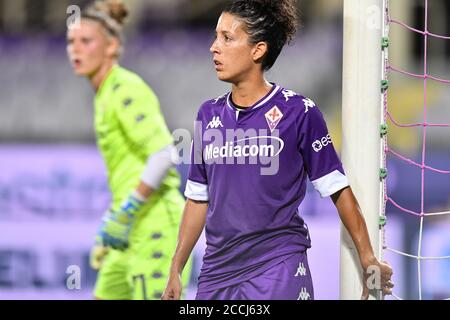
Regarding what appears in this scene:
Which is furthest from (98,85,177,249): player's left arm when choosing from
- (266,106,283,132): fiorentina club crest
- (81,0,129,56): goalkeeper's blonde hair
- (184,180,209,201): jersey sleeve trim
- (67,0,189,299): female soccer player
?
(266,106,283,132): fiorentina club crest

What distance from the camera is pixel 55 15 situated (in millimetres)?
9852

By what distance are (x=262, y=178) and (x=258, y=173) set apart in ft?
0.07

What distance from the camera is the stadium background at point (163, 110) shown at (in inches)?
291

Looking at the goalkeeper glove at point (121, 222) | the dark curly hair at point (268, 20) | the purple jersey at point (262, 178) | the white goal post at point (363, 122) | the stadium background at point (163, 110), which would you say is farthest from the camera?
the stadium background at point (163, 110)

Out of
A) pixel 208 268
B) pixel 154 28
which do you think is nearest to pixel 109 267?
pixel 208 268

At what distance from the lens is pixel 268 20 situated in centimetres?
355

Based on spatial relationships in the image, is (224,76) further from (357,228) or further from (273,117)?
(357,228)

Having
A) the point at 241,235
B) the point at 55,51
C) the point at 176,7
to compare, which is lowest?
the point at 241,235

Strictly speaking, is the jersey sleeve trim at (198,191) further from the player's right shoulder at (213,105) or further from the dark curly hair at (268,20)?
the dark curly hair at (268,20)

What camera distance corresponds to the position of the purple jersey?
3.40m

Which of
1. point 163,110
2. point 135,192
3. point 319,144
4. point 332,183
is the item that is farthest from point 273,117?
point 163,110

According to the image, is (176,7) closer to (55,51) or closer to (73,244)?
(55,51)

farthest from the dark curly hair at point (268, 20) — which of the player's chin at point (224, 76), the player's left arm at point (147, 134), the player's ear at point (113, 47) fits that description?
the player's ear at point (113, 47)
